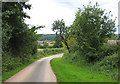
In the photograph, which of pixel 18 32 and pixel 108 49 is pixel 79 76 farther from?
pixel 18 32

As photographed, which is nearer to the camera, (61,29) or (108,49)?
(108,49)

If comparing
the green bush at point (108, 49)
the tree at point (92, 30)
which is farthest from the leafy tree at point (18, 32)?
the green bush at point (108, 49)

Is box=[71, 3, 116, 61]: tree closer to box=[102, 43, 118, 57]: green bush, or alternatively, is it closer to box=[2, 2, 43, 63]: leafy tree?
box=[102, 43, 118, 57]: green bush

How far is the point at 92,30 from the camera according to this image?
17.5 metres

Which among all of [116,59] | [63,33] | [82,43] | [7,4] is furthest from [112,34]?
[63,33]

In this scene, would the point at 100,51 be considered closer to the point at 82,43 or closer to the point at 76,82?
the point at 82,43

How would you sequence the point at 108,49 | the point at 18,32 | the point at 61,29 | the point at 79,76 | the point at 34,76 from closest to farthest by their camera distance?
the point at 79,76 < the point at 34,76 < the point at 108,49 < the point at 18,32 < the point at 61,29

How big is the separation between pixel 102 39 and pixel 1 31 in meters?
12.5

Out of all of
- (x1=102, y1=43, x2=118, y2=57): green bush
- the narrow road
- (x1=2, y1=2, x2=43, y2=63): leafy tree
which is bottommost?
the narrow road

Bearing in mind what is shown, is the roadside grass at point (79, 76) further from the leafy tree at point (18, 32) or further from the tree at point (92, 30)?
the leafy tree at point (18, 32)

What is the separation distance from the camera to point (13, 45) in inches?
806

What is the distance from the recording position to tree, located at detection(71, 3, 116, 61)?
1749 cm

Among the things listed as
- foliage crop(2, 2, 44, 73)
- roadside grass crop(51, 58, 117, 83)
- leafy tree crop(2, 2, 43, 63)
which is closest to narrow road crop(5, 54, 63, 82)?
roadside grass crop(51, 58, 117, 83)

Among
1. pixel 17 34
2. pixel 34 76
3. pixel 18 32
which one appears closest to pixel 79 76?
pixel 34 76
